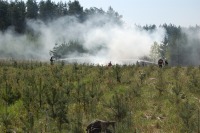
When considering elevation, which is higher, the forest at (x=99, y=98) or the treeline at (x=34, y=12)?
the treeline at (x=34, y=12)

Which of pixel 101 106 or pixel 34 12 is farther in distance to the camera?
pixel 34 12

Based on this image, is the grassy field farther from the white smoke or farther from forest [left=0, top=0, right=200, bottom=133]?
the white smoke

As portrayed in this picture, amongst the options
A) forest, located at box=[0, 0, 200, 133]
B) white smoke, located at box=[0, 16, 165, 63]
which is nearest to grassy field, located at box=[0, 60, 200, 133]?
forest, located at box=[0, 0, 200, 133]

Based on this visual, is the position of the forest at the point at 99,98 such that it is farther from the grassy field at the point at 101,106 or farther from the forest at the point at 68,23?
the forest at the point at 68,23

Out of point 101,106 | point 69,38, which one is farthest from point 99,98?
point 69,38

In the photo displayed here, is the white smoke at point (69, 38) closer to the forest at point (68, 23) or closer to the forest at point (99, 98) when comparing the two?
the forest at point (68, 23)

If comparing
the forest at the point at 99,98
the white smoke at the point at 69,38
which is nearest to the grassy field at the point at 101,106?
the forest at the point at 99,98

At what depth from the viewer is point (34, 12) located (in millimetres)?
116625

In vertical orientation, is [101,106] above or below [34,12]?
below

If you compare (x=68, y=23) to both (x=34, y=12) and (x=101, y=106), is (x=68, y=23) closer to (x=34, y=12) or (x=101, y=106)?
(x=34, y=12)

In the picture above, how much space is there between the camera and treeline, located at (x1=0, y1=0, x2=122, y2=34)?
3938 inches

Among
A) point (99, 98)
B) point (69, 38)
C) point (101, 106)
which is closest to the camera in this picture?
point (101, 106)

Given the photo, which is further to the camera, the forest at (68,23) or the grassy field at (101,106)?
the forest at (68,23)

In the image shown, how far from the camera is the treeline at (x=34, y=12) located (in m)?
100
